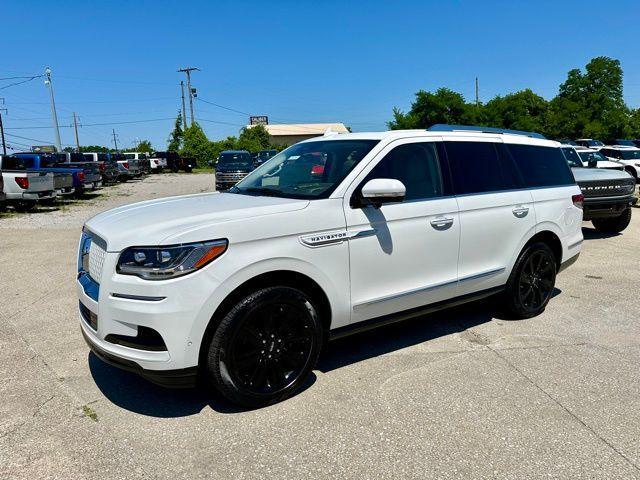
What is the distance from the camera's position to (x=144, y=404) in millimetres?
3277

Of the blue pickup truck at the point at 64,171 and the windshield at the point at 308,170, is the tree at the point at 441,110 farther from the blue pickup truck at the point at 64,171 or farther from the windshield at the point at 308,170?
the windshield at the point at 308,170

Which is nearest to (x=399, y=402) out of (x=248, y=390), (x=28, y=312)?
(x=248, y=390)

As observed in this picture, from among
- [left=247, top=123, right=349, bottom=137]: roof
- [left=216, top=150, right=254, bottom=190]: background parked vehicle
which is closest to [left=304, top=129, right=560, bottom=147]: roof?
[left=216, top=150, right=254, bottom=190]: background parked vehicle

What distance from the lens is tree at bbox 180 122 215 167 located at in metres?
58.8

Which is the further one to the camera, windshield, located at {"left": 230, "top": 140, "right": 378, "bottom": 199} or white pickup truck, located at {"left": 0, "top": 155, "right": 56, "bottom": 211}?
white pickup truck, located at {"left": 0, "top": 155, "right": 56, "bottom": 211}

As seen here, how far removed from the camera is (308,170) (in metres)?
4.04

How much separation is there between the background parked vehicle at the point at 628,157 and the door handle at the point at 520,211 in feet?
68.3

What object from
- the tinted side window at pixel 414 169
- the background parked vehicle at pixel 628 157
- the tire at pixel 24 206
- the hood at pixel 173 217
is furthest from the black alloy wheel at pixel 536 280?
the background parked vehicle at pixel 628 157

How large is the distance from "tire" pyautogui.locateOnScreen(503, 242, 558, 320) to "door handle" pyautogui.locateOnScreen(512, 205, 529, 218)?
369 mm

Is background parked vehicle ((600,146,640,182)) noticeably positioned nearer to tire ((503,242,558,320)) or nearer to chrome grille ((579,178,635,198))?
chrome grille ((579,178,635,198))

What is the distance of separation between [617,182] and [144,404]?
896 cm

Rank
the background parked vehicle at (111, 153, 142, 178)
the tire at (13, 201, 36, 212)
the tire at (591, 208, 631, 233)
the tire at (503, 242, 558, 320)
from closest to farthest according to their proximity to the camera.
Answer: the tire at (503, 242, 558, 320) → the tire at (591, 208, 631, 233) → the tire at (13, 201, 36, 212) → the background parked vehicle at (111, 153, 142, 178)

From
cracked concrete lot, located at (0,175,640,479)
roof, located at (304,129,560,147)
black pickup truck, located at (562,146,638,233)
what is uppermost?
roof, located at (304,129,560,147)

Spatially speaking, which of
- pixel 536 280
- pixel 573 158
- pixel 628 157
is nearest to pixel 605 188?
pixel 573 158
